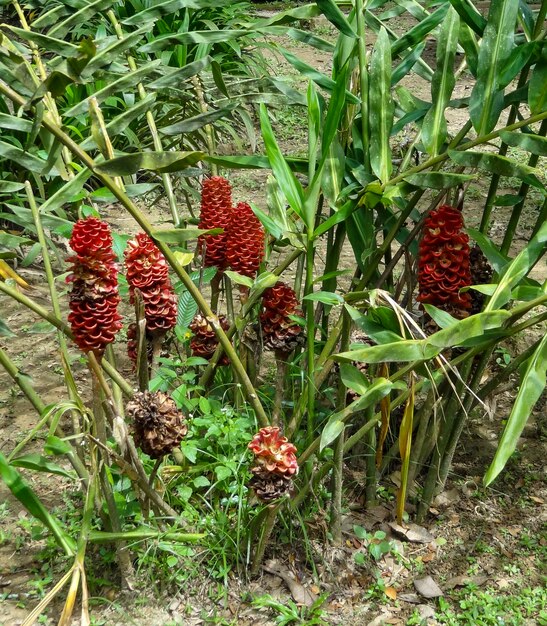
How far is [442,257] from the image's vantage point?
1.81m

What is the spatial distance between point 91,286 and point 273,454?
1.74 feet

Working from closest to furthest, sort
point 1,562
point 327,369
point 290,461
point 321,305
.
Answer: point 290,461
point 327,369
point 1,562
point 321,305

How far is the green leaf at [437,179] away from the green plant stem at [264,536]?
0.80 m

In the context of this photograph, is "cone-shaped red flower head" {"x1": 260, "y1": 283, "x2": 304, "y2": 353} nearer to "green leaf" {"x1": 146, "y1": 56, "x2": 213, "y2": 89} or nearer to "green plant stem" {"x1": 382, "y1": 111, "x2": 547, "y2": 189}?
"green plant stem" {"x1": 382, "y1": 111, "x2": 547, "y2": 189}

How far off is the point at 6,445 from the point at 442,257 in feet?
4.97

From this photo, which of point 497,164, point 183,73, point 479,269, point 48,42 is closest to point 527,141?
point 497,164

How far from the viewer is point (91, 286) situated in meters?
1.63

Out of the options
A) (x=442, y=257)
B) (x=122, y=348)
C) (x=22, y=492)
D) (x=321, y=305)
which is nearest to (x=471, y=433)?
(x=321, y=305)

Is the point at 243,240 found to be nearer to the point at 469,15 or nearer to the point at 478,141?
the point at 478,141

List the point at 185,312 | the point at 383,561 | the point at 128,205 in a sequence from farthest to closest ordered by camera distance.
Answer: the point at 185,312 < the point at 383,561 < the point at 128,205

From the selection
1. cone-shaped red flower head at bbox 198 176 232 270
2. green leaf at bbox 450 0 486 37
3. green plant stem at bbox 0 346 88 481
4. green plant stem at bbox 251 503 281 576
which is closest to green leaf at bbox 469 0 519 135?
green leaf at bbox 450 0 486 37

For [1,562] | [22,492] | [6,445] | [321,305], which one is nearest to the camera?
[22,492]

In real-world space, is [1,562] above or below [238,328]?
Result: below

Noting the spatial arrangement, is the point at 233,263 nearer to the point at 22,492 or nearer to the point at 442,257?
the point at 442,257
